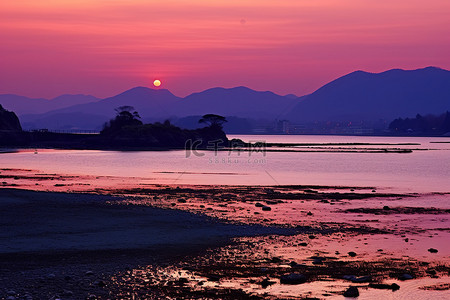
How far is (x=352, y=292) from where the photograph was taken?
67.3ft

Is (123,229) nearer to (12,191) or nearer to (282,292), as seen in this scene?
(282,292)

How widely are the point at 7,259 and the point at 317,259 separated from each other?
12612mm

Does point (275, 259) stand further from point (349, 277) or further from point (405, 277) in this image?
point (405, 277)

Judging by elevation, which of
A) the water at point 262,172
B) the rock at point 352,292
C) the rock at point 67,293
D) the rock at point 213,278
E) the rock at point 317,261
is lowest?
the rock at point 67,293

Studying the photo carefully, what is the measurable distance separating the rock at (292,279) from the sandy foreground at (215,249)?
0.04m

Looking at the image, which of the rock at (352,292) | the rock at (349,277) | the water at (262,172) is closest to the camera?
the rock at (352,292)

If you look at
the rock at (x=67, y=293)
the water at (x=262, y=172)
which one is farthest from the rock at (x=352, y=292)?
the water at (x=262, y=172)

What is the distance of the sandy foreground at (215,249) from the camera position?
2100cm

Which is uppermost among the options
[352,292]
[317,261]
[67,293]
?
[317,261]

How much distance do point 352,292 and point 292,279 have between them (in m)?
2.43

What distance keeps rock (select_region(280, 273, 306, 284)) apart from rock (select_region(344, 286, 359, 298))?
2032 mm

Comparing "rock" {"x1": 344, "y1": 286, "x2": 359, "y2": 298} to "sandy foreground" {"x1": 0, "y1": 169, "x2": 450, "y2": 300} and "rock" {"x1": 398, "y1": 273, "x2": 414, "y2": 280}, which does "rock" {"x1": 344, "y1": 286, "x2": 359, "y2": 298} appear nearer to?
"sandy foreground" {"x1": 0, "y1": 169, "x2": 450, "y2": 300}

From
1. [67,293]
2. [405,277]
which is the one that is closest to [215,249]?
[405,277]

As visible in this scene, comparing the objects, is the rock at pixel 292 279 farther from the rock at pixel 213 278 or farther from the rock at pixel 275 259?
the rock at pixel 275 259
